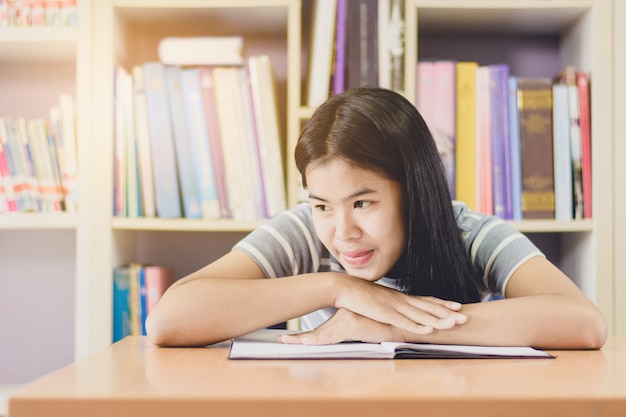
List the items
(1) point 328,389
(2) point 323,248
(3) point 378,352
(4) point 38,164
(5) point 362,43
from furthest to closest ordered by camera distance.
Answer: (4) point 38,164, (5) point 362,43, (2) point 323,248, (3) point 378,352, (1) point 328,389

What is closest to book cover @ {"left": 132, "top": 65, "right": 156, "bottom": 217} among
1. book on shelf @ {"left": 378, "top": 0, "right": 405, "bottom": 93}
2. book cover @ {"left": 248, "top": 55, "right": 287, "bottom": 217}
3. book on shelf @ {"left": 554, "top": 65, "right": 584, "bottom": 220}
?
book cover @ {"left": 248, "top": 55, "right": 287, "bottom": 217}

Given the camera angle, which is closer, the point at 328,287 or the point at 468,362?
the point at 468,362

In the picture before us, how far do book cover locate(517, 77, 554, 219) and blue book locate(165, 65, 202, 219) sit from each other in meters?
0.78

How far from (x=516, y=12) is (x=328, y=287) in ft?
3.41

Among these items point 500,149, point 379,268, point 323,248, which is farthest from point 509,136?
point 379,268

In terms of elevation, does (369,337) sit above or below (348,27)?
below

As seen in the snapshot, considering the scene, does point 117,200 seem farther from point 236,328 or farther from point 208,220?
point 236,328

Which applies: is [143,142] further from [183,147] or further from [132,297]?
[132,297]

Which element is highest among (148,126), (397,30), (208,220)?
(397,30)

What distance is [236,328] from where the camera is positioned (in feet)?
3.34

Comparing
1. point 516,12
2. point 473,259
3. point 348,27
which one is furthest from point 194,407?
point 516,12

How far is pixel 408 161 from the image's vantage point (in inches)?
44.6

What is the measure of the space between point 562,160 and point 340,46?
0.59m

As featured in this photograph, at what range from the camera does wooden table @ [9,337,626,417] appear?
0.57m
